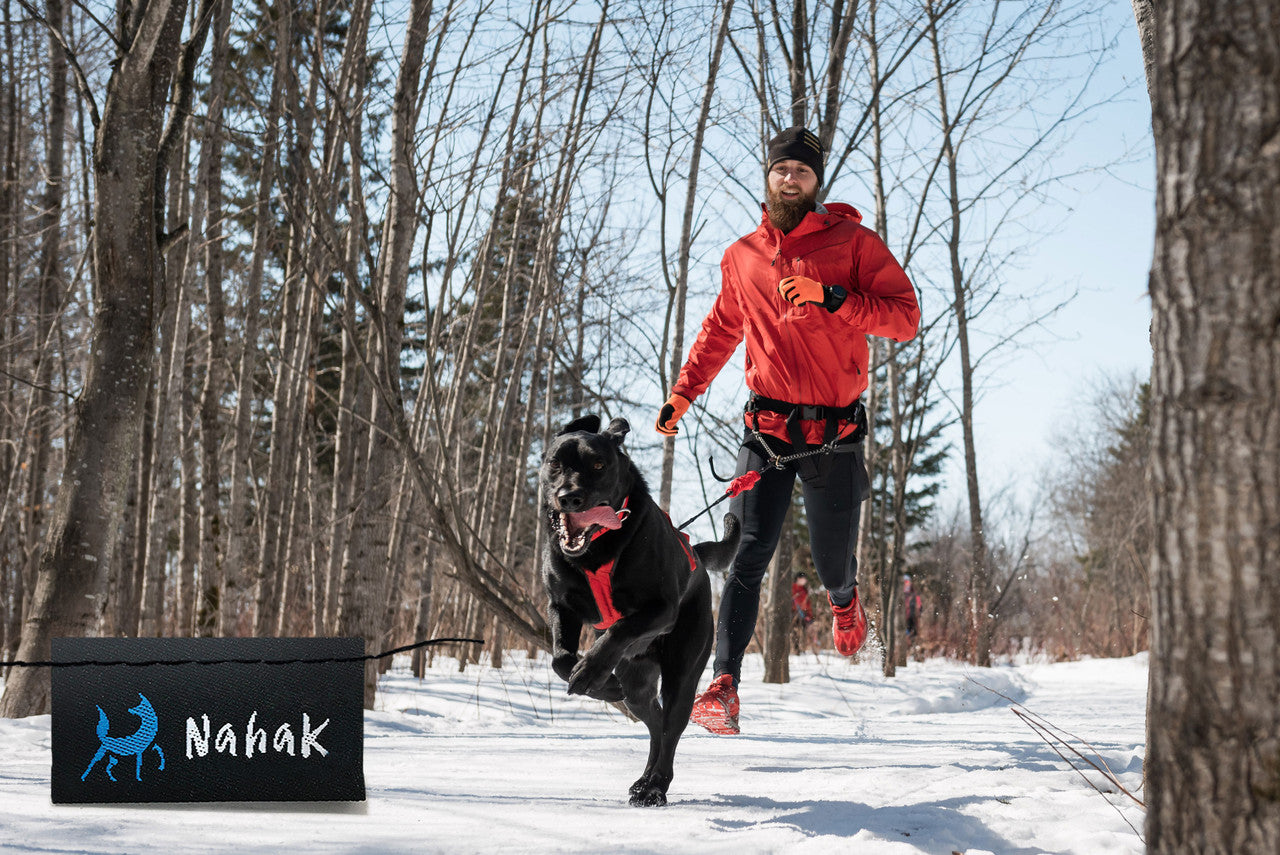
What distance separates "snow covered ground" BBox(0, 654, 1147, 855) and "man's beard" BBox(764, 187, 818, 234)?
2125mm

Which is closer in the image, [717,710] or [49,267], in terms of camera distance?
[717,710]

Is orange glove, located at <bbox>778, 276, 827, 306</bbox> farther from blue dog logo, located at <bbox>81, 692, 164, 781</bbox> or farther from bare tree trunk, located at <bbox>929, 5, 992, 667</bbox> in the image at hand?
bare tree trunk, located at <bbox>929, 5, 992, 667</bbox>

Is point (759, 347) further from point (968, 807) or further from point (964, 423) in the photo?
point (964, 423)

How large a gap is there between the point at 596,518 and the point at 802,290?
3.99 feet

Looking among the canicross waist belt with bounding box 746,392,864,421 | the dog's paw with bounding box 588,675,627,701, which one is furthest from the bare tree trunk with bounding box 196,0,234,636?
the dog's paw with bounding box 588,675,627,701

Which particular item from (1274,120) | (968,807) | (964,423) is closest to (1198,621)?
(1274,120)

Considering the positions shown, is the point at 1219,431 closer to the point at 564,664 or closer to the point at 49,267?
the point at 564,664

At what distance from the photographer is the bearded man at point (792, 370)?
12.4 feet

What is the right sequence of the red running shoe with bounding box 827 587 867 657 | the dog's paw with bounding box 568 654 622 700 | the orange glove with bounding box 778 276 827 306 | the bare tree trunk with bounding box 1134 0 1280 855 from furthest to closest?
the red running shoe with bounding box 827 587 867 657
the orange glove with bounding box 778 276 827 306
the dog's paw with bounding box 568 654 622 700
the bare tree trunk with bounding box 1134 0 1280 855

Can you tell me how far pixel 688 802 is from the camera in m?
2.88

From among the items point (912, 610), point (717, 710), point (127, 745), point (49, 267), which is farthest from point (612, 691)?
point (912, 610)

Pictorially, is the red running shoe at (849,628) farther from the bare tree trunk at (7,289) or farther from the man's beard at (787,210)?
the bare tree trunk at (7,289)

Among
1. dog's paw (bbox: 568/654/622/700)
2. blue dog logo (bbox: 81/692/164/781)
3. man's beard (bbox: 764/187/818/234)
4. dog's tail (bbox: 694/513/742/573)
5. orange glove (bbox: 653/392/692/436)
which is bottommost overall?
blue dog logo (bbox: 81/692/164/781)

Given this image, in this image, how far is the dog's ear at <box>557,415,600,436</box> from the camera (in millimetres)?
3037
